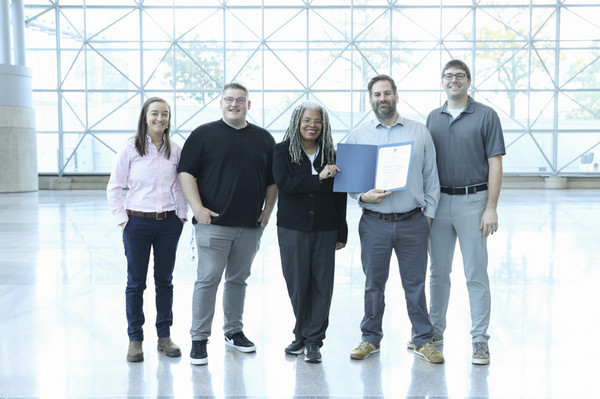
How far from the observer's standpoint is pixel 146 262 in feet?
13.5

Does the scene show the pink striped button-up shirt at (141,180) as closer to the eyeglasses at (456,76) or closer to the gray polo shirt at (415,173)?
the gray polo shirt at (415,173)

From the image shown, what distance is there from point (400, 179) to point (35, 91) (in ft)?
70.5

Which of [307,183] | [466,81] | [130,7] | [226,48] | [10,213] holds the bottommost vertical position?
[10,213]

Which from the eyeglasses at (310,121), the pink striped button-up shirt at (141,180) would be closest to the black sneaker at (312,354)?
the pink striped button-up shirt at (141,180)

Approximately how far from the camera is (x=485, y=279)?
417cm

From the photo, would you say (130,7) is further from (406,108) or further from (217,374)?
(217,374)

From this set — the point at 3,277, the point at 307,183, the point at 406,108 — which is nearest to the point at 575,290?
A: the point at 307,183

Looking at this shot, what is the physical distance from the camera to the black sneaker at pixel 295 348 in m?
4.16

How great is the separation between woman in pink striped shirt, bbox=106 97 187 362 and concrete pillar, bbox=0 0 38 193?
17.5m

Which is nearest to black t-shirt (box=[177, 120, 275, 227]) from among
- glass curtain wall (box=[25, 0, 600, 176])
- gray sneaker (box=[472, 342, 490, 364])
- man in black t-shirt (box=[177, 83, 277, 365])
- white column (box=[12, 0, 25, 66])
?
man in black t-shirt (box=[177, 83, 277, 365])

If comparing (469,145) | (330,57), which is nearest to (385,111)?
(469,145)

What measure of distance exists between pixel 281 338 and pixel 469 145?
6.30 ft

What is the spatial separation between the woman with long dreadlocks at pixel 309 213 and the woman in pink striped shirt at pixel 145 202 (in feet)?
2.41

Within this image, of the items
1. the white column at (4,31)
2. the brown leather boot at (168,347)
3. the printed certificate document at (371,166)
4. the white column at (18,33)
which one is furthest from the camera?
the white column at (18,33)
